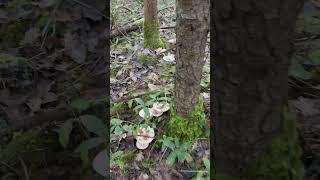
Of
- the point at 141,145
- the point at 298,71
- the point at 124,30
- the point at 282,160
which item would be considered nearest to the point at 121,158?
the point at 141,145

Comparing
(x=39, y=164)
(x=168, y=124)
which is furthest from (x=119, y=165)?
(x=39, y=164)

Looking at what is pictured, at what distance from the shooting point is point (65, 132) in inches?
42.2

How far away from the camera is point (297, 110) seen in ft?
3.17

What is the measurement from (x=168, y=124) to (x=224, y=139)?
3.61 feet

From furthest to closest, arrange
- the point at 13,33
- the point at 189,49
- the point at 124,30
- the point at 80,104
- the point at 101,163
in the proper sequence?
1. the point at 124,30
2. the point at 189,49
3. the point at 13,33
4. the point at 80,104
5. the point at 101,163

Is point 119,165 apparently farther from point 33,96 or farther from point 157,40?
point 157,40

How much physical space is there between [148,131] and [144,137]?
0.04 metres

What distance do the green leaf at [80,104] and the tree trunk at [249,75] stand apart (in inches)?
16.3

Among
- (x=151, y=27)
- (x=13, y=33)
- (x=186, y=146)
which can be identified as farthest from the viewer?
(x=151, y=27)

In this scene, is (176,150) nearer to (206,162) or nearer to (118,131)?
(206,162)

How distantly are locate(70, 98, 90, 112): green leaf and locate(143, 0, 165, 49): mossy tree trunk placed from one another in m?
1.77

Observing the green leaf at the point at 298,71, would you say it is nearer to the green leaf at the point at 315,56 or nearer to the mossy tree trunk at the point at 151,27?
the green leaf at the point at 315,56

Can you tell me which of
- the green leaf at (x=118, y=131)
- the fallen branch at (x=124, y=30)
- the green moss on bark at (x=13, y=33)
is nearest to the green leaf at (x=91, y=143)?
the green moss on bark at (x=13, y=33)

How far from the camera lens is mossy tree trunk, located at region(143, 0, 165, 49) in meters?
2.89
